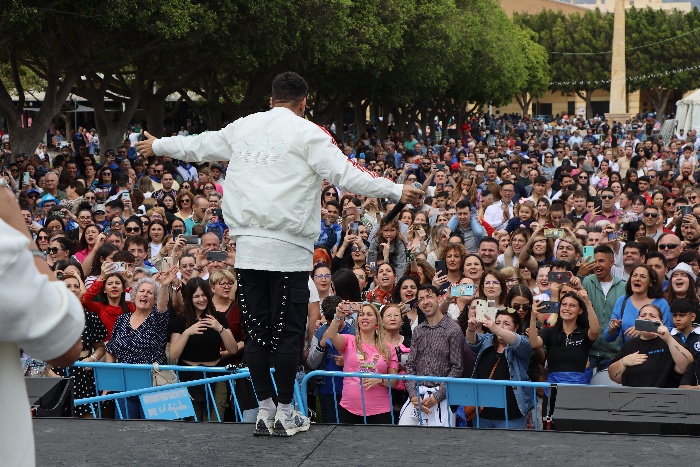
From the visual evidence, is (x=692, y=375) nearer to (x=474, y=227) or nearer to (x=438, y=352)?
(x=438, y=352)

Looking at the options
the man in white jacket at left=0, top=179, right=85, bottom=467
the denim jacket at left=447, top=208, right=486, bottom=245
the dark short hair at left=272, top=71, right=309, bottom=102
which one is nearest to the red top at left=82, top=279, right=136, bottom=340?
the dark short hair at left=272, top=71, right=309, bottom=102

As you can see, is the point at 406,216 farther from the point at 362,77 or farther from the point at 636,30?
the point at 636,30

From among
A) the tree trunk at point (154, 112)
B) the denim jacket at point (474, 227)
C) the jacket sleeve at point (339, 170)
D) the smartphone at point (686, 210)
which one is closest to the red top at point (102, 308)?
the jacket sleeve at point (339, 170)

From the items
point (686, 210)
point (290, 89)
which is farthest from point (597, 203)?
point (290, 89)

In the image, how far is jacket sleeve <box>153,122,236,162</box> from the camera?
5.70 metres

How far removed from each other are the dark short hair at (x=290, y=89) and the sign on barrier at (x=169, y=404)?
7.38 ft

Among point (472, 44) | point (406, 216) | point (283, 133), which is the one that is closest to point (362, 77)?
point (472, 44)

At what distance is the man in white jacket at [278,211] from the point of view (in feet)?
17.9

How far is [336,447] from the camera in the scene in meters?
5.14

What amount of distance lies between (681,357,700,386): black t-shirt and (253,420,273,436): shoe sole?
3184 mm

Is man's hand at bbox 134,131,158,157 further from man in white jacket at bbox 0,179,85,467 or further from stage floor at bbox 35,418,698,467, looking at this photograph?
man in white jacket at bbox 0,179,85,467

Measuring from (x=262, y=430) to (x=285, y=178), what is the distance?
1200 millimetres

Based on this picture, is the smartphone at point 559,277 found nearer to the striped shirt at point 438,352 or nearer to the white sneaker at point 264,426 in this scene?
the striped shirt at point 438,352

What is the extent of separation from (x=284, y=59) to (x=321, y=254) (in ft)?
63.9
